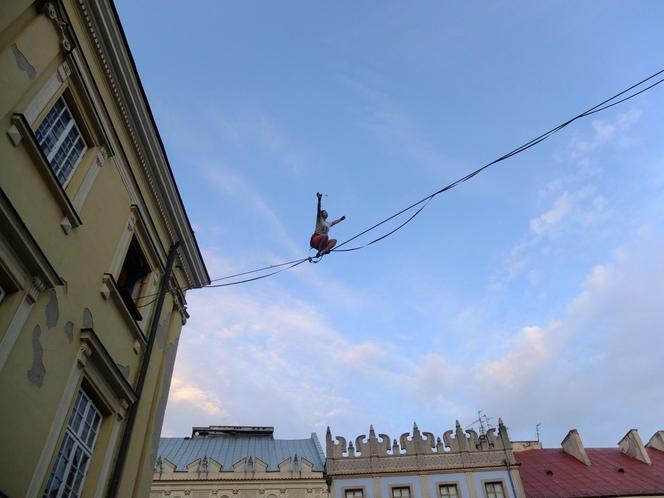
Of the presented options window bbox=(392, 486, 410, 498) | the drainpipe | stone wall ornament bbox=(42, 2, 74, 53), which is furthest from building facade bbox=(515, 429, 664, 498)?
stone wall ornament bbox=(42, 2, 74, 53)

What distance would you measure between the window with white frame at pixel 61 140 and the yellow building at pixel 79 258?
4cm

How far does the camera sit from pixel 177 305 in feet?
50.3

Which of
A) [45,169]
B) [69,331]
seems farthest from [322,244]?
[45,169]

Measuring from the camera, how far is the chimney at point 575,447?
35.4 meters

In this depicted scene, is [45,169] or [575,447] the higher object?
[575,447]

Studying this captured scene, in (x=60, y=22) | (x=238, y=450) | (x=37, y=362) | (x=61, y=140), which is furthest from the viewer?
(x=238, y=450)

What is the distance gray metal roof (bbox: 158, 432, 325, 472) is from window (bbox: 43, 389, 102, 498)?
76.7 feet

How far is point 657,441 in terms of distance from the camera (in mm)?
38656

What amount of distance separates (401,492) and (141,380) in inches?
805

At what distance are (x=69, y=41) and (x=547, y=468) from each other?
34806mm

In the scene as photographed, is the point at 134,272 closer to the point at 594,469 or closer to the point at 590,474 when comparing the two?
the point at 590,474

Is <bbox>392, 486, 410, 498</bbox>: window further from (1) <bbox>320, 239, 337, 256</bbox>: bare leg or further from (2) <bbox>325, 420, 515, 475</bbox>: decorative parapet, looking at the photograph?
(1) <bbox>320, 239, 337, 256</bbox>: bare leg

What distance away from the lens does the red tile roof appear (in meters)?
30.9

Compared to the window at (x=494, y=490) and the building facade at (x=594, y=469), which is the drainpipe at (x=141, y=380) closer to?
the window at (x=494, y=490)
